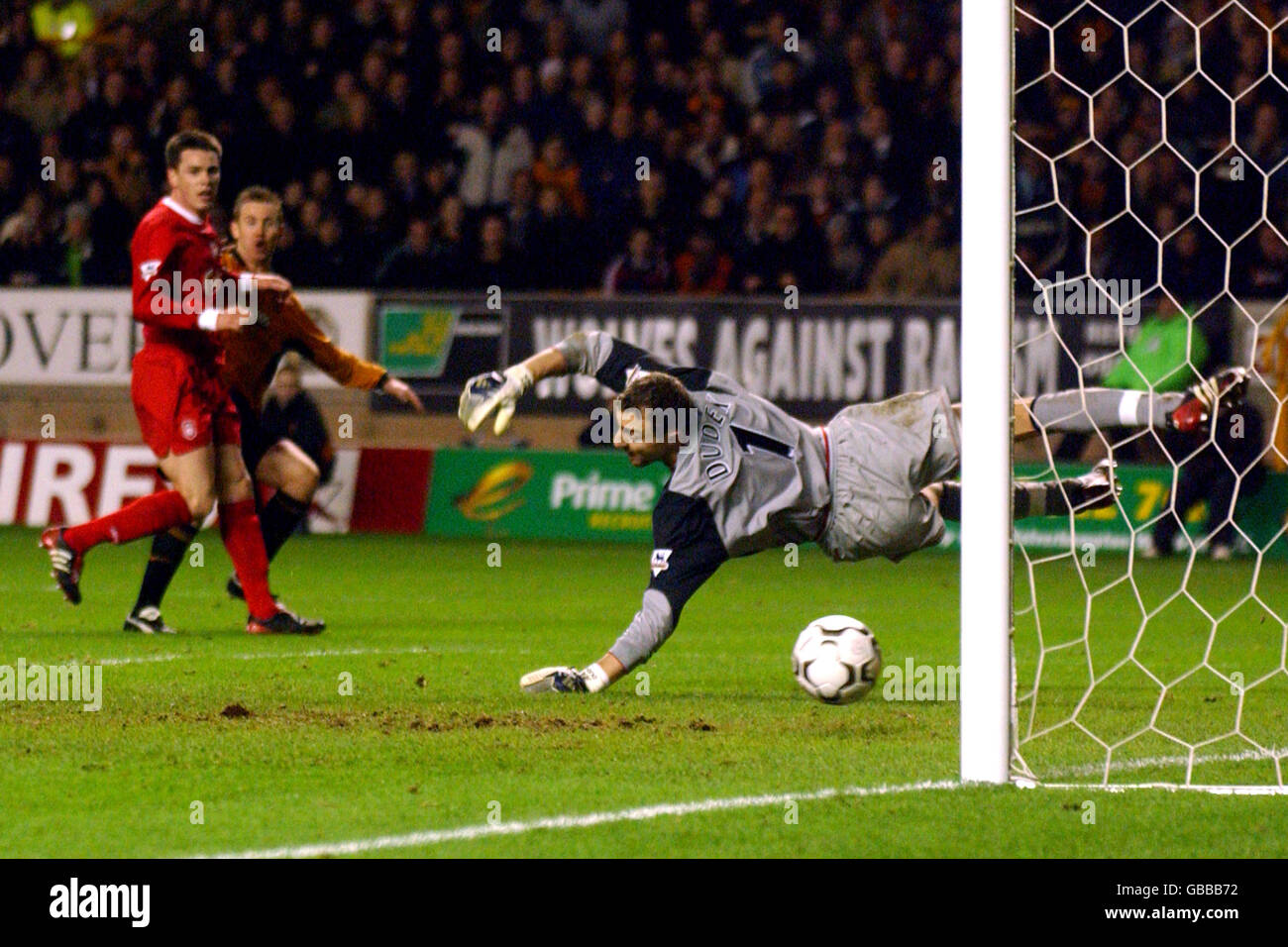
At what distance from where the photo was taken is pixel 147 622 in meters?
8.64

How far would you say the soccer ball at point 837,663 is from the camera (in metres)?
6.41

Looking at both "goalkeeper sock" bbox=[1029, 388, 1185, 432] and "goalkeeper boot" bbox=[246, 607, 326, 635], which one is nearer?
"goalkeeper sock" bbox=[1029, 388, 1185, 432]

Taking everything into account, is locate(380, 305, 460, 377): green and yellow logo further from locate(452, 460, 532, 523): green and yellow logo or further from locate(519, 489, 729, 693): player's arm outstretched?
locate(519, 489, 729, 693): player's arm outstretched

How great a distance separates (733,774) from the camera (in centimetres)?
530

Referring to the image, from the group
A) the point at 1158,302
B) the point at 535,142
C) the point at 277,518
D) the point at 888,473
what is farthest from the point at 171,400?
the point at 535,142

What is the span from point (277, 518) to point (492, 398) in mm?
3243

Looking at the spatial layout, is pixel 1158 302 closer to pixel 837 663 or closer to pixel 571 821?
pixel 837 663

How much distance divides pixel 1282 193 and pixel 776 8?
4.91 metres

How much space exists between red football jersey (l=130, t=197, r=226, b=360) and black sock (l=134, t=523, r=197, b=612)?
765mm

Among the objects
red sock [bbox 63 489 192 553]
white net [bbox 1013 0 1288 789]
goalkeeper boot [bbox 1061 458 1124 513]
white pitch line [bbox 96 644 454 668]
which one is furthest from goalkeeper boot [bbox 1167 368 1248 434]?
red sock [bbox 63 489 192 553]

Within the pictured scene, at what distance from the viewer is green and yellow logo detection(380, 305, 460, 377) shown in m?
14.8

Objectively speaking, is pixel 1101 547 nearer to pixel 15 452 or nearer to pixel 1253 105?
pixel 1253 105
